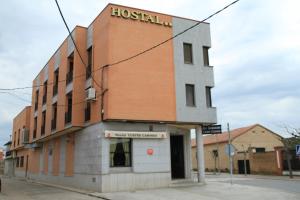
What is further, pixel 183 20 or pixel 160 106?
pixel 183 20

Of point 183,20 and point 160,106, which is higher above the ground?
point 183,20

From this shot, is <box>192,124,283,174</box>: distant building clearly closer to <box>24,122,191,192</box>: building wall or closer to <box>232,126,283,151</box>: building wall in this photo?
<box>232,126,283,151</box>: building wall

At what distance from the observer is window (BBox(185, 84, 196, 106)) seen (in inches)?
913

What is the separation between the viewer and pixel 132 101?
21.0 metres

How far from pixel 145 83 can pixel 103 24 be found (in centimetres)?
457

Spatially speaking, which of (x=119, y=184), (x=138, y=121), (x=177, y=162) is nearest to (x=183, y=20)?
(x=138, y=121)

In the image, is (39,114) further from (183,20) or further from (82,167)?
(183,20)

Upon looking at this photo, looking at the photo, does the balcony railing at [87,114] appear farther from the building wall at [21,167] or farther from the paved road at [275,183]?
the building wall at [21,167]

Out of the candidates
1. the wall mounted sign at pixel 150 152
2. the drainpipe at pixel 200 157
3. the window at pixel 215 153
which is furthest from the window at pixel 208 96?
the window at pixel 215 153

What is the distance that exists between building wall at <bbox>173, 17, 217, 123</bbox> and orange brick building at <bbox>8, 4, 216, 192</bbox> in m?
0.07

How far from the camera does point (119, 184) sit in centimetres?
1998

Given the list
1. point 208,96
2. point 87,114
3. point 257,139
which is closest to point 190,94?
point 208,96

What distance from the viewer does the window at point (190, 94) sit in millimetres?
23188

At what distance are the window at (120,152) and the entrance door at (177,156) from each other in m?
4.46
